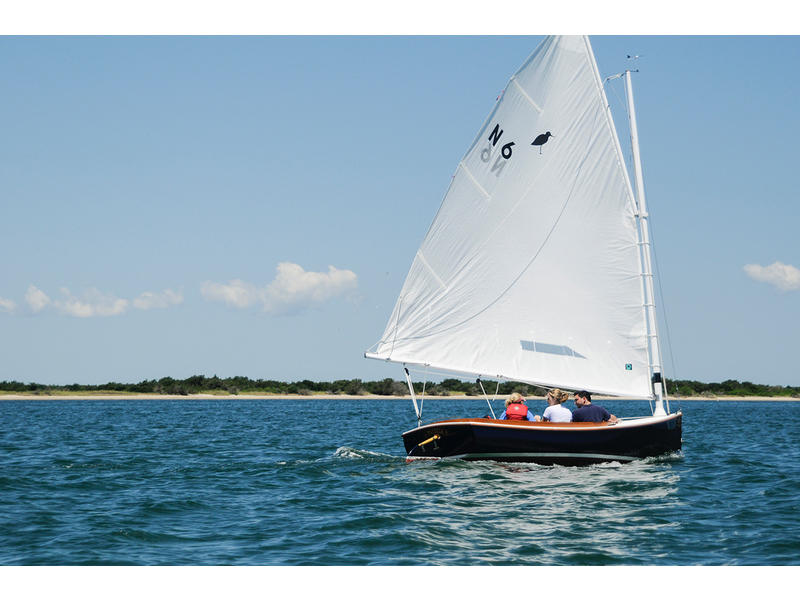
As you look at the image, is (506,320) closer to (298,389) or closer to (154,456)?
(154,456)

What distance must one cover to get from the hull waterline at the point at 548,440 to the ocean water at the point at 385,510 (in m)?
0.36

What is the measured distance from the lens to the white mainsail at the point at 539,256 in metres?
23.1

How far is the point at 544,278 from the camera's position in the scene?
2386 cm

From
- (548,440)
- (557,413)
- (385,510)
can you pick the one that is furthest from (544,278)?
(385,510)

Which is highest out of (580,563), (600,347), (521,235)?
(521,235)

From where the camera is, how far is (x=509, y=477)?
20.8 metres

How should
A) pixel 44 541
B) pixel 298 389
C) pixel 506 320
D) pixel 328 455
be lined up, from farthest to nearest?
pixel 298 389, pixel 328 455, pixel 506 320, pixel 44 541

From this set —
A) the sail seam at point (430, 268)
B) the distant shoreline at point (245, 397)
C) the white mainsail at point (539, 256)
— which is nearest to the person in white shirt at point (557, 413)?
the white mainsail at point (539, 256)

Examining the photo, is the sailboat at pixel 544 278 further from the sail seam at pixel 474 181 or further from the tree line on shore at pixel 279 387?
the tree line on shore at pixel 279 387

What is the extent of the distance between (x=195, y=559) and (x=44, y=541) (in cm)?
305

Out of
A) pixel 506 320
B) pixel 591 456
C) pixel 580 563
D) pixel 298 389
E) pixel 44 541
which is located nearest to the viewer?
pixel 580 563

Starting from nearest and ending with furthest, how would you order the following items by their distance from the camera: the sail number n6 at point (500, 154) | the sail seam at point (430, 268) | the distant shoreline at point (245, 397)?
the sail number n6 at point (500, 154) → the sail seam at point (430, 268) → the distant shoreline at point (245, 397)

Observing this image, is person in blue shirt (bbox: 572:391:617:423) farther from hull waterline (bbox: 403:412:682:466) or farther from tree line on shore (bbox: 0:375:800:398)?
tree line on shore (bbox: 0:375:800:398)

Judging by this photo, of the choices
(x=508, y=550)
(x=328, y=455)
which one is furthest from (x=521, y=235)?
(x=508, y=550)
